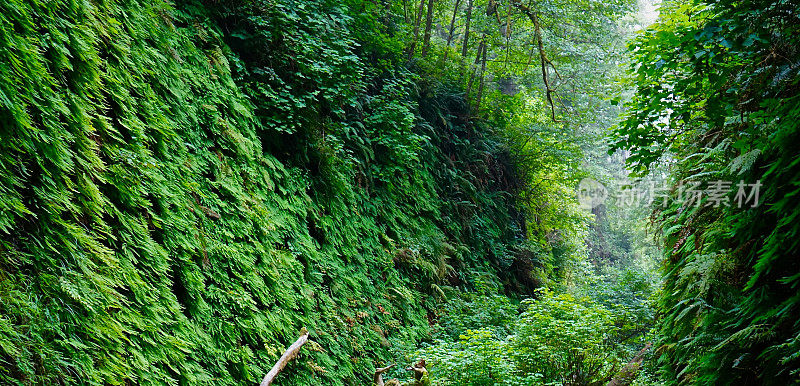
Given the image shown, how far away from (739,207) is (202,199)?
180 inches

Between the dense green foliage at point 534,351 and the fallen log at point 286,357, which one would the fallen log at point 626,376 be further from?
the fallen log at point 286,357

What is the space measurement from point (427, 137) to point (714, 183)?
706 centimetres

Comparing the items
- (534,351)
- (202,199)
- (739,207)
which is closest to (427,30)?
(534,351)

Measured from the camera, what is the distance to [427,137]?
10.6m

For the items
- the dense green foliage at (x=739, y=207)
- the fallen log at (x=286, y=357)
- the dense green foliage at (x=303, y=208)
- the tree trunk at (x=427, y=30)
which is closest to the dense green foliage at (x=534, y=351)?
the dense green foliage at (x=303, y=208)

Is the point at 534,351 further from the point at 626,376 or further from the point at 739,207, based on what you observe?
the point at 739,207

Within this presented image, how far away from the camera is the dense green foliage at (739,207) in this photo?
289 cm

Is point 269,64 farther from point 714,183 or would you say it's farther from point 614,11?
point 614,11

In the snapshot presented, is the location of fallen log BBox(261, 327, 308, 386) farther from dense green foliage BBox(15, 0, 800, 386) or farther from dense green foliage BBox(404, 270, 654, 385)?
dense green foliage BBox(404, 270, 654, 385)

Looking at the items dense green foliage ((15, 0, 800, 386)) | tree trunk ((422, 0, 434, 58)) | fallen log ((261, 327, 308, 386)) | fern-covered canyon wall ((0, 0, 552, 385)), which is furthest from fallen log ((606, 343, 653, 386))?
tree trunk ((422, 0, 434, 58))

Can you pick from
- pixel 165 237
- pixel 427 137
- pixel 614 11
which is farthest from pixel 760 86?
pixel 614 11

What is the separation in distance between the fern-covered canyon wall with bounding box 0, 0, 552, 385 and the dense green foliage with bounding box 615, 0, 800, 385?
12.0ft

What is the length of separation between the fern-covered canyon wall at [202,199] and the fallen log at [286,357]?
0.18 m

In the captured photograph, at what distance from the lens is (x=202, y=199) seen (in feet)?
15.2
